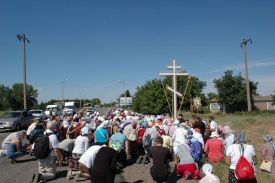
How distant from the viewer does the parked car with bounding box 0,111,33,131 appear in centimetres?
2708

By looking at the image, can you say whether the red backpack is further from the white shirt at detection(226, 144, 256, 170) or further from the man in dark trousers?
the man in dark trousers

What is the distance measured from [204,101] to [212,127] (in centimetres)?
5118

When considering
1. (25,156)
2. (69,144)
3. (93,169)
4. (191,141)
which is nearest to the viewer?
(93,169)

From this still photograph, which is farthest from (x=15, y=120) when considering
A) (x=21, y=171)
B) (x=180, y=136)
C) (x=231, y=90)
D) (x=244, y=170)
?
(x=231, y=90)

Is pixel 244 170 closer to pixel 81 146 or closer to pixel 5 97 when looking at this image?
pixel 81 146

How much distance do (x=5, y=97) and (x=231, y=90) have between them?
78.7 metres

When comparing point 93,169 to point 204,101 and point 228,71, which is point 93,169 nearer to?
point 228,71

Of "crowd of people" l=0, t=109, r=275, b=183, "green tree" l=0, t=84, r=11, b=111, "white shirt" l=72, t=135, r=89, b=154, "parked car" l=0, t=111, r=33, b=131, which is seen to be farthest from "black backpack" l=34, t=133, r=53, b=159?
"green tree" l=0, t=84, r=11, b=111

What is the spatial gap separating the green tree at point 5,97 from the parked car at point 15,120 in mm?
85274

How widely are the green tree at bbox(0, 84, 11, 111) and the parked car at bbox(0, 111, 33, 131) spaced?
8527cm

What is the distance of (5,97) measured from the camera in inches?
4345

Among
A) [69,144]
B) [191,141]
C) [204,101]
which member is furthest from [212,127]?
[204,101]

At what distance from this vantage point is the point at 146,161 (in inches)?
505

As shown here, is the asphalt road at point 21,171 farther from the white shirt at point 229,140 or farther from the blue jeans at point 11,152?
the white shirt at point 229,140
